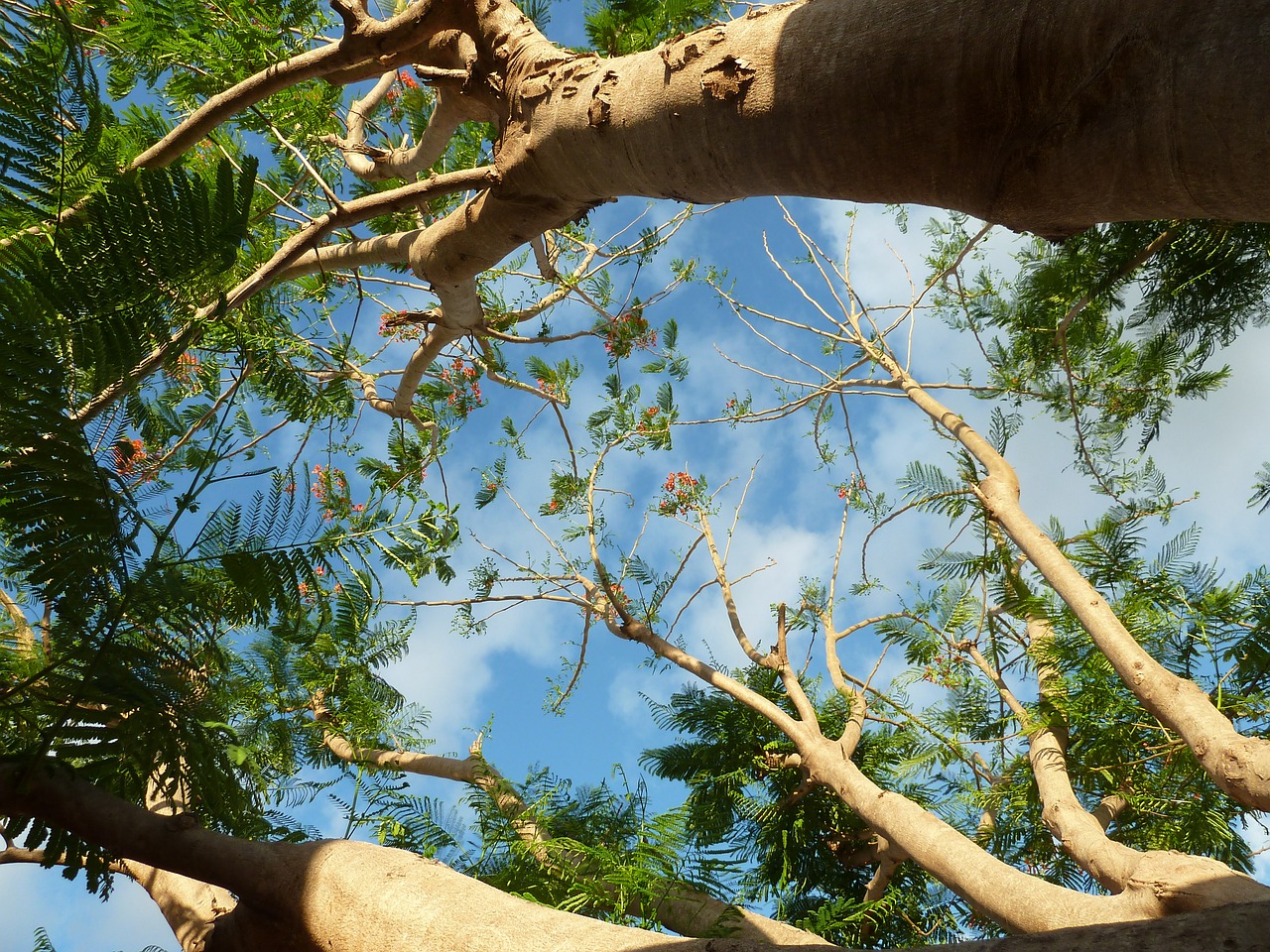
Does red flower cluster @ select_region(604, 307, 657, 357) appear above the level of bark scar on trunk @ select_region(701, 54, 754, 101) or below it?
above

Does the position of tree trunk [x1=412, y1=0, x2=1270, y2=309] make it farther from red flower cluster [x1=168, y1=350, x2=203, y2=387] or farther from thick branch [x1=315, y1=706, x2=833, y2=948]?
red flower cluster [x1=168, y1=350, x2=203, y2=387]

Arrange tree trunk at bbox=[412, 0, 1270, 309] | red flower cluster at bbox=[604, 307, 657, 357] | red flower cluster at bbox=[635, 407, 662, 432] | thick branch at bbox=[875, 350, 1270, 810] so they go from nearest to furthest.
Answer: tree trunk at bbox=[412, 0, 1270, 309] < thick branch at bbox=[875, 350, 1270, 810] < red flower cluster at bbox=[604, 307, 657, 357] < red flower cluster at bbox=[635, 407, 662, 432]

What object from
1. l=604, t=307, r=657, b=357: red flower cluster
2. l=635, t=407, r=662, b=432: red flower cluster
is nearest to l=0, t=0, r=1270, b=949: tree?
l=604, t=307, r=657, b=357: red flower cluster

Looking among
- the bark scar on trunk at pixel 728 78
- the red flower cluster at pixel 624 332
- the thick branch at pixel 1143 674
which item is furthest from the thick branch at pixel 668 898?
the red flower cluster at pixel 624 332

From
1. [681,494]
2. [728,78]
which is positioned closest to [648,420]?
[681,494]

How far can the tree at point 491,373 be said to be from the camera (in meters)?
0.84

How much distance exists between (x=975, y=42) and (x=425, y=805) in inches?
94.5

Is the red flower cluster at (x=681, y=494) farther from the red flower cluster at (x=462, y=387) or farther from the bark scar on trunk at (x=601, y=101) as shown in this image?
the bark scar on trunk at (x=601, y=101)

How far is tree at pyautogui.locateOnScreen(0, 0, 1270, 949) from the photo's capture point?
2.75ft

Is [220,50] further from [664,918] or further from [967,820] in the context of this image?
[967,820]

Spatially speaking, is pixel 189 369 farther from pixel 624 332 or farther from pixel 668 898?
pixel 668 898

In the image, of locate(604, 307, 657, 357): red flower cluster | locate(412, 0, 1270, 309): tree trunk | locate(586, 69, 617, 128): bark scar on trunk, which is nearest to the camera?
locate(412, 0, 1270, 309): tree trunk

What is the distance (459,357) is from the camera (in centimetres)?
440

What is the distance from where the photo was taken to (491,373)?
4102 mm
